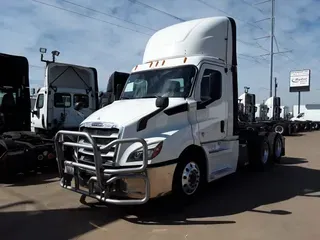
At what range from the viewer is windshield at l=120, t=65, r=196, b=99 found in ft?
20.8

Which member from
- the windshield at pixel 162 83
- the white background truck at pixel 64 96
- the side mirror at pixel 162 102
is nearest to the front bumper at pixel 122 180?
the side mirror at pixel 162 102

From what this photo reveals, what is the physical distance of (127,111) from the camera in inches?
232

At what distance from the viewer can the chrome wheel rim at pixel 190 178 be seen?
232 inches

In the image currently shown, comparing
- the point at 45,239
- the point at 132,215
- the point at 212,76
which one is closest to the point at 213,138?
the point at 212,76

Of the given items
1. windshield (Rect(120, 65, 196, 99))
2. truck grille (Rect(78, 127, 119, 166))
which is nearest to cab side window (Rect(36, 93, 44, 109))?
windshield (Rect(120, 65, 196, 99))

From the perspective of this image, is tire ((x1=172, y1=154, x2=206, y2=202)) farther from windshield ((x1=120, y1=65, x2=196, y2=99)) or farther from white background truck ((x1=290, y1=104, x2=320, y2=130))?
white background truck ((x1=290, y1=104, x2=320, y2=130))

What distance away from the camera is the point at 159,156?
17.3 ft

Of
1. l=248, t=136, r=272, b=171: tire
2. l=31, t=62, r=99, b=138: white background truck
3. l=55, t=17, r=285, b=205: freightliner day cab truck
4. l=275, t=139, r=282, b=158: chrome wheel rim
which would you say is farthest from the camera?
l=31, t=62, r=99, b=138: white background truck

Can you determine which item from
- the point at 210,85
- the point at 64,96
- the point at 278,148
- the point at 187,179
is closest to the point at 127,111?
the point at 187,179

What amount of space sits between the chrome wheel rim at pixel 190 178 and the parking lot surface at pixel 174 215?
0.33 metres

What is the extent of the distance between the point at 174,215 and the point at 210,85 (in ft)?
8.24

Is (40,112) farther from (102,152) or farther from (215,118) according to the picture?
(102,152)

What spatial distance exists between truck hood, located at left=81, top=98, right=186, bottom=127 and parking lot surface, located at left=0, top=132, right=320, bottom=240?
1589 mm

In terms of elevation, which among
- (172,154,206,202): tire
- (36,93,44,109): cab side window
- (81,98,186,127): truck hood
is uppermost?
(36,93,44,109): cab side window
